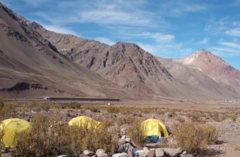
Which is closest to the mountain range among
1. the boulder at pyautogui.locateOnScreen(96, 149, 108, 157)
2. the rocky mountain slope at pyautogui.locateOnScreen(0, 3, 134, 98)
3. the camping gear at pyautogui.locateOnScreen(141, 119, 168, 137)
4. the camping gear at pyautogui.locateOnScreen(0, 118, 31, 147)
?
the rocky mountain slope at pyautogui.locateOnScreen(0, 3, 134, 98)

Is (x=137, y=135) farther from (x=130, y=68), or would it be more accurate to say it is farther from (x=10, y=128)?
(x=130, y=68)

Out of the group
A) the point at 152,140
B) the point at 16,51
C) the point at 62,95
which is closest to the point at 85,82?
the point at 62,95

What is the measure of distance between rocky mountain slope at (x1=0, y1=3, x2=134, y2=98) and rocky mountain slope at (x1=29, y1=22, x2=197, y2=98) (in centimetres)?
2518

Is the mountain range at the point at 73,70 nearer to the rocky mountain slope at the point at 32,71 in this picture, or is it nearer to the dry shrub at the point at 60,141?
the rocky mountain slope at the point at 32,71

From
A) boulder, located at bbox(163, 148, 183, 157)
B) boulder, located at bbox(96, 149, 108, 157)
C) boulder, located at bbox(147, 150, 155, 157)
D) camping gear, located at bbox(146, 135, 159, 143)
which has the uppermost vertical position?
boulder, located at bbox(96, 149, 108, 157)

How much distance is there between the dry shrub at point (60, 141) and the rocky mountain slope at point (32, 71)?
6617 cm

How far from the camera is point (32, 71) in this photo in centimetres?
9488

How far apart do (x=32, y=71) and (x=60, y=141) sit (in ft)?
299

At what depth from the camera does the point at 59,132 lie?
9945 mm

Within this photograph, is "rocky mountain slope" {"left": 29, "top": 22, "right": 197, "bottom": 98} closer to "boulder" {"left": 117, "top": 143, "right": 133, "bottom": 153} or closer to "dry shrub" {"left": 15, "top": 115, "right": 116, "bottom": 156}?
"boulder" {"left": 117, "top": 143, "right": 133, "bottom": 153}

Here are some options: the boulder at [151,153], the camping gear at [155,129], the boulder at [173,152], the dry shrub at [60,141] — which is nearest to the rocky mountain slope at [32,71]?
the camping gear at [155,129]

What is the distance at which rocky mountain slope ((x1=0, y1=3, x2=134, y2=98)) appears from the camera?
7738 cm

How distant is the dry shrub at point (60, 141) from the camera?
841 centimetres

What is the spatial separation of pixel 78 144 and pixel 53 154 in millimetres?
982
